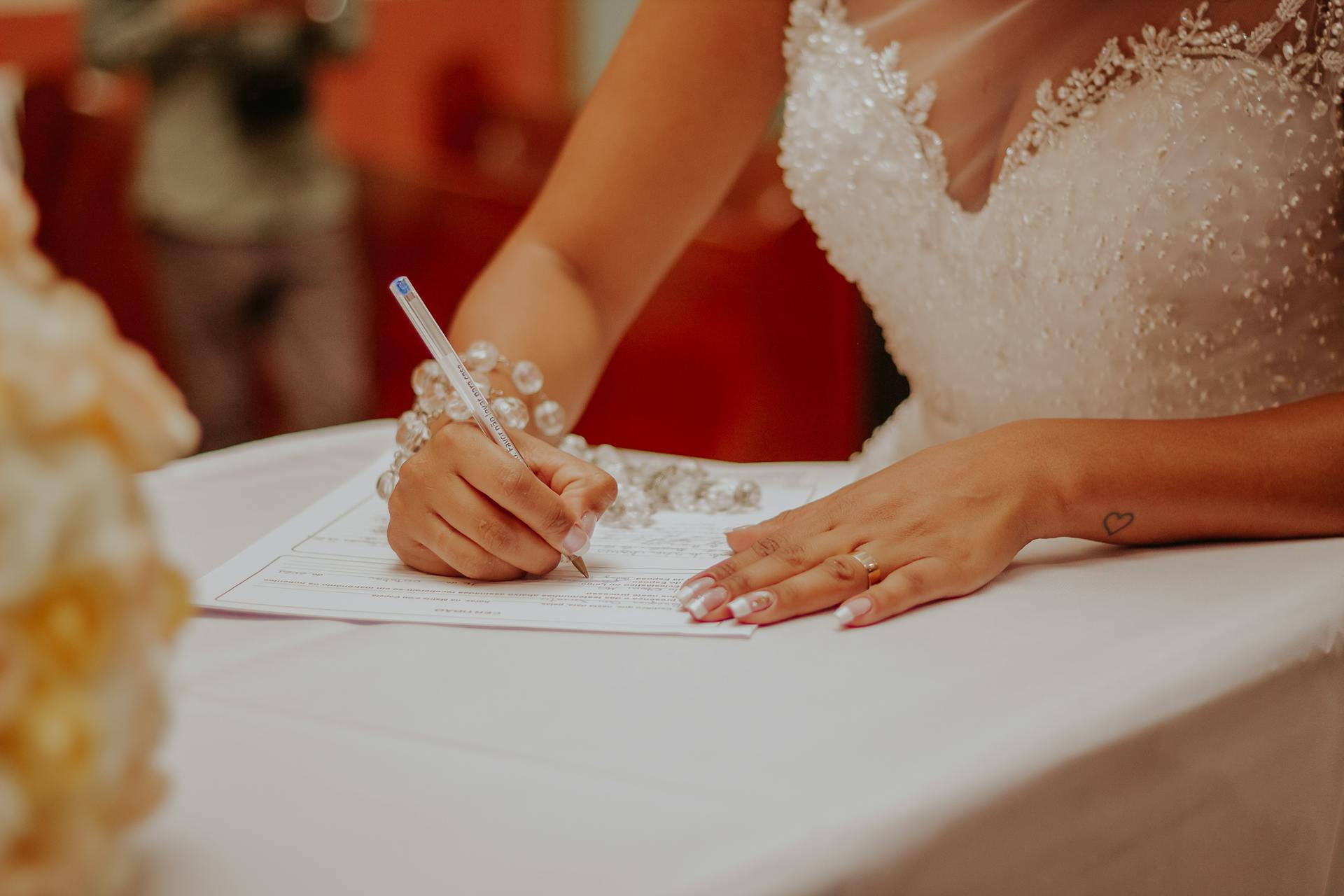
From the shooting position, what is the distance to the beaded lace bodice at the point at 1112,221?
2.63 feet

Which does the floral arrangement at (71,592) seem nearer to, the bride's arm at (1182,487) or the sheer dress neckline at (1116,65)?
the bride's arm at (1182,487)

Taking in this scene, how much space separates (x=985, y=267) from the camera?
36.7 inches

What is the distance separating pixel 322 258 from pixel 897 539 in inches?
84.4

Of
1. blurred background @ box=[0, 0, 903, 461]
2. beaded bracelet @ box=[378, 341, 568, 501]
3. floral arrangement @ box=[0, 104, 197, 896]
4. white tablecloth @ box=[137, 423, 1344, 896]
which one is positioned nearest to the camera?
floral arrangement @ box=[0, 104, 197, 896]

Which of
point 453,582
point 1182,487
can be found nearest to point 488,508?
point 453,582

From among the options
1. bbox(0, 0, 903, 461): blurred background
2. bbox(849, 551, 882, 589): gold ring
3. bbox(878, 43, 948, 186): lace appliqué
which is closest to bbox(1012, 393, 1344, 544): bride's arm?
bbox(849, 551, 882, 589): gold ring

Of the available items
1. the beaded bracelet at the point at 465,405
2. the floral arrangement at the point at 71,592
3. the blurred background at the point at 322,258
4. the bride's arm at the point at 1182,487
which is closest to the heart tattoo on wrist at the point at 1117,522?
the bride's arm at the point at 1182,487

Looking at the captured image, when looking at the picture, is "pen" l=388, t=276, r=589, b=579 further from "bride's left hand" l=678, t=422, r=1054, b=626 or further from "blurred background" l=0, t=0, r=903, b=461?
"blurred background" l=0, t=0, r=903, b=461

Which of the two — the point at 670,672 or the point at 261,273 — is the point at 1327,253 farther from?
the point at 261,273

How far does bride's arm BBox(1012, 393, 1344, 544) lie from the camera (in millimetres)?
670

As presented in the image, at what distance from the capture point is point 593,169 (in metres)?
1.02

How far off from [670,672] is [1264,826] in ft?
0.90

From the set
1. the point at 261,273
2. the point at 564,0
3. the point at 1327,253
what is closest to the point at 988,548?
the point at 1327,253

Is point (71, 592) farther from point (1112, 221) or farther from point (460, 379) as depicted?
point (1112, 221)
